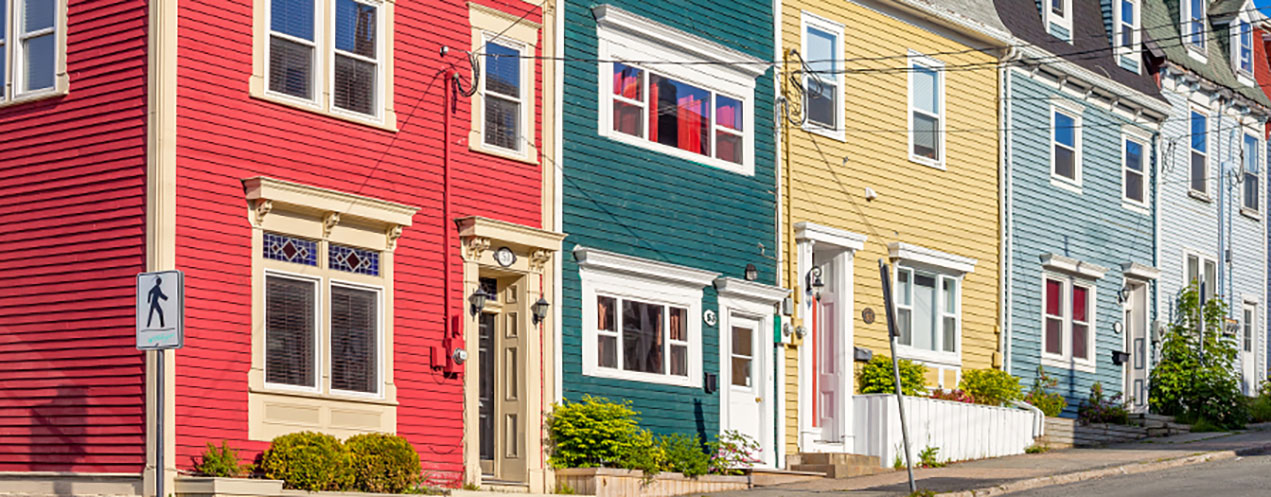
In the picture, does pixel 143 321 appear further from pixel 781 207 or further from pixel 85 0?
pixel 781 207

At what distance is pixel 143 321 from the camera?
12.6 m

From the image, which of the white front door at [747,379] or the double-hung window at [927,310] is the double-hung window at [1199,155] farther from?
the white front door at [747,379]

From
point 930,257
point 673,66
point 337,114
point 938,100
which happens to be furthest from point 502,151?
point 938,100

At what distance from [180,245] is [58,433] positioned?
2.28 m

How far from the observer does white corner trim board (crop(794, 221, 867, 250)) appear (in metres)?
24.7

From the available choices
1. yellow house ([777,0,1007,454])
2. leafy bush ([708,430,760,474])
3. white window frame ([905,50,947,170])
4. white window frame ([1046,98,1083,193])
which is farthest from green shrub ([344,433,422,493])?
white window frame ([1046,98,1083,193])

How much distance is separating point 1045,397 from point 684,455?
9243 millimetres

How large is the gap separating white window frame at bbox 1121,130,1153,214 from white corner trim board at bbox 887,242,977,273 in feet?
17.6

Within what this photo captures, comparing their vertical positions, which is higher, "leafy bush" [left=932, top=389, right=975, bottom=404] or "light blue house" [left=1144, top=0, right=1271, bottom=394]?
"light blue house" [left=1144, top=0, right=1271, bottom=394]

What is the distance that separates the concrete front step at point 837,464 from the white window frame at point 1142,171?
987 cm

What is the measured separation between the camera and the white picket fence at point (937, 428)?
25031 millimetres

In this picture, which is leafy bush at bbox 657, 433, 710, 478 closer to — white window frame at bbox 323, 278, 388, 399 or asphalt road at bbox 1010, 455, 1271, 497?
asphalt road at bbox 1010, 455, 1271, 497

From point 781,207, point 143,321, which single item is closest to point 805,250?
point 781,207

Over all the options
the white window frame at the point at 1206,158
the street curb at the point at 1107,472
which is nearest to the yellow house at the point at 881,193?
the street curb at the point at 1107,472
